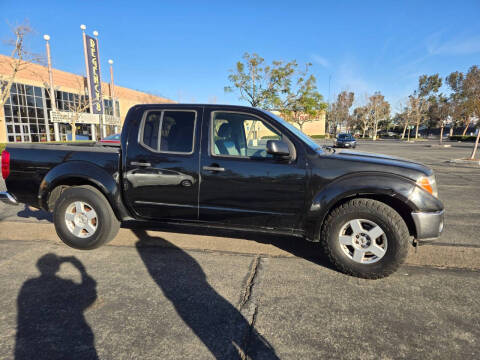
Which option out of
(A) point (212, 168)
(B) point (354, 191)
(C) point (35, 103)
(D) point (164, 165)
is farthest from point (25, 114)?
(B) point (354, 191)

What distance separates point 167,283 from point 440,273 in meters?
2.96

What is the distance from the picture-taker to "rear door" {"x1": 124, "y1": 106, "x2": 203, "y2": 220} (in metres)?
3.41

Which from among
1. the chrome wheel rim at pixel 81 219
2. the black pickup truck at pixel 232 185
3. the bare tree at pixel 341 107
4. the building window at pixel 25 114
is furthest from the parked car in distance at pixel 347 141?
the bare tree at pixel 341 107

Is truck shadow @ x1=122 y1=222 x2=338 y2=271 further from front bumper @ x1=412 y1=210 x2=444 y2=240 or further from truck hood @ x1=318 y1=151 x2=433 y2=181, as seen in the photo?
truck hood @ x1=318 y1=151 x2=433 y2=181

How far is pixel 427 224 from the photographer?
2.93 metres

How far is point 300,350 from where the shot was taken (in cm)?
202

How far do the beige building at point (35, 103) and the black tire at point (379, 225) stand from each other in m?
30.8

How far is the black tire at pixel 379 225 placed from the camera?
294 cm

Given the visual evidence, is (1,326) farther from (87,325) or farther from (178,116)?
(178,116)

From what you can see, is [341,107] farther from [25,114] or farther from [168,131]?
[168,131]

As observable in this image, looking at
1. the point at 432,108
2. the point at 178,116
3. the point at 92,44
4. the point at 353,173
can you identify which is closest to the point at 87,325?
the point at 178,116

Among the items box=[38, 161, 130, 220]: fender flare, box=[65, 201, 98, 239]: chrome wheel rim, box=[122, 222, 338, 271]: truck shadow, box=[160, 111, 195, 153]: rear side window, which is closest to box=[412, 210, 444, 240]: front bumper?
box=[122, 222, 338, 271]: truck shadow

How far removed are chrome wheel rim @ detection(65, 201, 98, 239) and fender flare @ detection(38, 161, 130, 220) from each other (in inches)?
11.6

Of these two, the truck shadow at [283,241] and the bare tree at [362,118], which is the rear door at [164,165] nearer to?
the truck shadow at [283,241]
